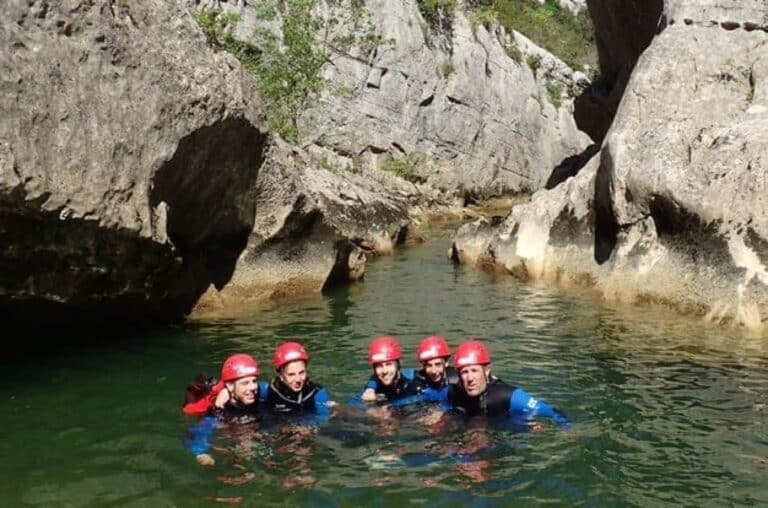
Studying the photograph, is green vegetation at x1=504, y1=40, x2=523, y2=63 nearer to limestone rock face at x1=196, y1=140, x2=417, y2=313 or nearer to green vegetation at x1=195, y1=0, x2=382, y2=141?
green vegetation at x1=195, y1=0, x2=382, y2=141

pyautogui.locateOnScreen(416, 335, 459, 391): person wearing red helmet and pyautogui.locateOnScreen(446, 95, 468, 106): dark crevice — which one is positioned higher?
pyautogui.locateOnScreen(446, 95, 468, 106): dark crevice

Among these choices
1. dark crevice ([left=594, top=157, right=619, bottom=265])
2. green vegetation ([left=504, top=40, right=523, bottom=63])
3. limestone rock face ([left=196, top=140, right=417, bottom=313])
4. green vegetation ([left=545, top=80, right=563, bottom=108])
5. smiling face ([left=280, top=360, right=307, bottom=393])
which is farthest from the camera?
green vegetation ([left=545, top=80, right=563, bottom=108])

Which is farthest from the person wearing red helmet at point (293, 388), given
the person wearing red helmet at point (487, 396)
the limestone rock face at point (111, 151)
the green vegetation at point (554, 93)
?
the green vegetation at point (554, 93)

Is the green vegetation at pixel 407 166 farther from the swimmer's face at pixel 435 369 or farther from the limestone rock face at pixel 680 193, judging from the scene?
the swimmer's face at pixel 435 369

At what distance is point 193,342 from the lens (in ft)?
49.7


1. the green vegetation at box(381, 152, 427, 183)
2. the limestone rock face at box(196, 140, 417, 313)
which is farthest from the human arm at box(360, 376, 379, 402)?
the green vegetation at box(381, 152, 427, 183)

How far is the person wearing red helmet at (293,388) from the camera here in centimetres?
1000

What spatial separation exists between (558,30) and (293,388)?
71883 millimetres

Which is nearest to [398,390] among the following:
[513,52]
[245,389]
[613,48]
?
[245,389]

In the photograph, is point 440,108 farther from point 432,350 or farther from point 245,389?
point 245,389

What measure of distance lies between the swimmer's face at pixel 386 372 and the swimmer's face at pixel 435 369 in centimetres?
41

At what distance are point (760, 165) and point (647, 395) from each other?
6987 millimetres

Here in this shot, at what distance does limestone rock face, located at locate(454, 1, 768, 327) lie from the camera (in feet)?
52.4

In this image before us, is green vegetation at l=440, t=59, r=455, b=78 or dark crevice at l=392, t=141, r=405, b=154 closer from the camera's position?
dark crevice at l=392, t=141, r=405, b=154
